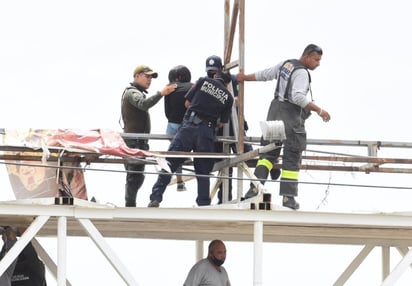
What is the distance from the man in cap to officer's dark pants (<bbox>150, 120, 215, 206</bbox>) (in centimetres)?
65

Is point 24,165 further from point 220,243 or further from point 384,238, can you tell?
point 384,238

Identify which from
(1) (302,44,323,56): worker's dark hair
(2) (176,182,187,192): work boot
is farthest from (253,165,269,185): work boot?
(2) (176,182,187,192): work boot

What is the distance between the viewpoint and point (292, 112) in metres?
19.5

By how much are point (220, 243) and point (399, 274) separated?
7.70 ft

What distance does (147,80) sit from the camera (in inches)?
822

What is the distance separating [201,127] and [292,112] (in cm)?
123

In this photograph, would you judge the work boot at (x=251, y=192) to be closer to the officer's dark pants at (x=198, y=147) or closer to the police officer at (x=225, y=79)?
the officer's dark pants at (x=198, y=147)

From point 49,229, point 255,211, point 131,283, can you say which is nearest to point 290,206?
point 255,211

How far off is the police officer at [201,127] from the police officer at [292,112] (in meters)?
0.69

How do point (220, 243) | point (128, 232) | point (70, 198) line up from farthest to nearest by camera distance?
point (128, 232)
point (220, 243)
point (70, 198)

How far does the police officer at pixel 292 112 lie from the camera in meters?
19.2

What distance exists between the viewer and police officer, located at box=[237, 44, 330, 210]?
19250mm

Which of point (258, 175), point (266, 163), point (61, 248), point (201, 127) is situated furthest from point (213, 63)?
point (61, 248)

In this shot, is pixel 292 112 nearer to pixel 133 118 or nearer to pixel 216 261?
pixel 216 261
